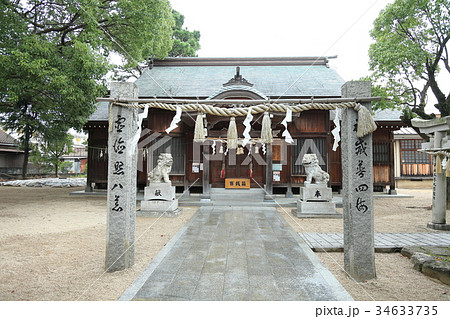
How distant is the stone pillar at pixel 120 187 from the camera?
412 cm

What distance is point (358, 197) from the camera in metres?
3.94

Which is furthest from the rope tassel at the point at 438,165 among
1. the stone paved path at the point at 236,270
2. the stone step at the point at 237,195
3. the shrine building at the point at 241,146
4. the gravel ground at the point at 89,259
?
the stone step at the point at 237,195

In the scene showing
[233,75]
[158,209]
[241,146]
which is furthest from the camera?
[233,75]

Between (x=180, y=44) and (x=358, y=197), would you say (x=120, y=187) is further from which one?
(x=180, y=44)

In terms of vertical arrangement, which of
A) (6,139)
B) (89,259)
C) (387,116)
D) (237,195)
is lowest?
(89,259)

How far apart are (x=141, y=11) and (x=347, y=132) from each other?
33.7 feet

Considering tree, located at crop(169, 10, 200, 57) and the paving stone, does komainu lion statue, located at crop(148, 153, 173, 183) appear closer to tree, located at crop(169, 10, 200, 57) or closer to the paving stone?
the paving stone

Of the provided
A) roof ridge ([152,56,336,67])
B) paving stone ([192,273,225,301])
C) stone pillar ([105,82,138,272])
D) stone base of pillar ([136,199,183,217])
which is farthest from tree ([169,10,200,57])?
paving stone ([192,273,225,301])

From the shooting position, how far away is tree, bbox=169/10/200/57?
24.1 meters

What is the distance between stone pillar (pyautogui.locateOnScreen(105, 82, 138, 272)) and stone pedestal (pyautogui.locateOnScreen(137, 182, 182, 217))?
4.76 m

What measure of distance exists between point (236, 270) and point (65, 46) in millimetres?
11023

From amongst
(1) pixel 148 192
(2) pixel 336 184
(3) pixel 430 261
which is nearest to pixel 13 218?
(1) pixel 148 192

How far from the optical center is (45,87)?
8930mm

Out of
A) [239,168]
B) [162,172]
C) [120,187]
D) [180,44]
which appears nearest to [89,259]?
[120,187]
